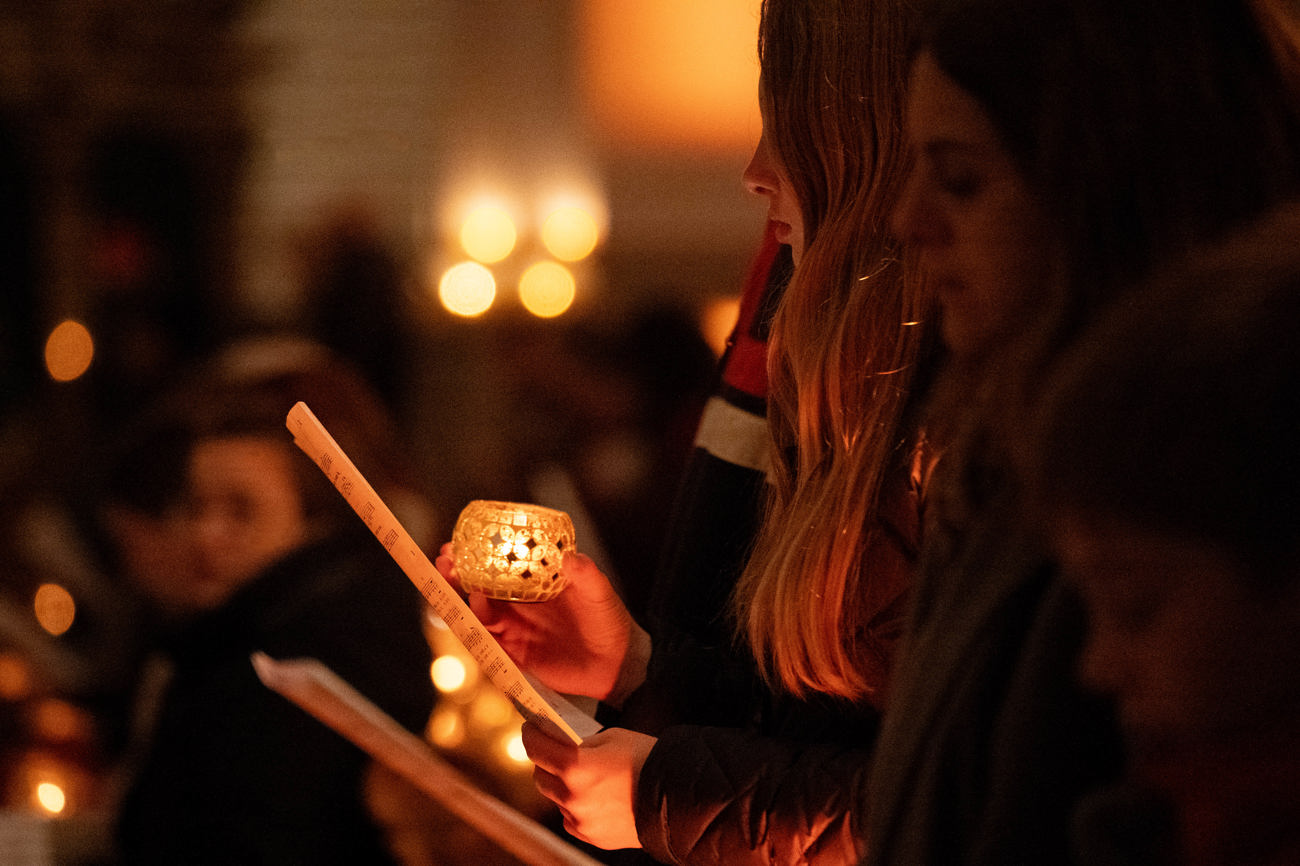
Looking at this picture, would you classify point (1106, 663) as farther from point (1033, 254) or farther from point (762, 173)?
point (762, 173)

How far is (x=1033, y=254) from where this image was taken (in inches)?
33.4

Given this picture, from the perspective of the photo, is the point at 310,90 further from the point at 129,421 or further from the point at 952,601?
the point at 952,601

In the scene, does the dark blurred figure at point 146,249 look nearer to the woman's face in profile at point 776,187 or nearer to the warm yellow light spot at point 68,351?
the warm yellow light spot at point 68,351

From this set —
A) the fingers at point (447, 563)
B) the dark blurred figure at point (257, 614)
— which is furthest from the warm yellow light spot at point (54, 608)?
the fingers at point (447, 563)

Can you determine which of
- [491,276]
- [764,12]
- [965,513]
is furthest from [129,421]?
[965,513]

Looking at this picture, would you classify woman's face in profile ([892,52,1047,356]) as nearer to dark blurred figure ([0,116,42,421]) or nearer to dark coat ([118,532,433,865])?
dark coat ([118,532,433,865])

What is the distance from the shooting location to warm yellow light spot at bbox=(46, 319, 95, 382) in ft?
18.2

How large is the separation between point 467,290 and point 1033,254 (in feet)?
18.0

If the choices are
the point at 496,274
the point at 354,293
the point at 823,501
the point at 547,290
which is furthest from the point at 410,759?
the point at 496,274

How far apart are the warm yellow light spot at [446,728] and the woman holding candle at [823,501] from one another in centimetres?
97

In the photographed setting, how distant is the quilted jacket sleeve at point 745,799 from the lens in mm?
1269

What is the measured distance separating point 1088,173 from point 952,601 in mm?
281

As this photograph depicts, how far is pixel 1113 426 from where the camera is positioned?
2.11 ft

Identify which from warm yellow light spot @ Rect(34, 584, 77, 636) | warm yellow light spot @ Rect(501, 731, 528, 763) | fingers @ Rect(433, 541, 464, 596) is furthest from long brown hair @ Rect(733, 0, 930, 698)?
warm yellow light spot @ Rect(34, 584, 77, 636)
